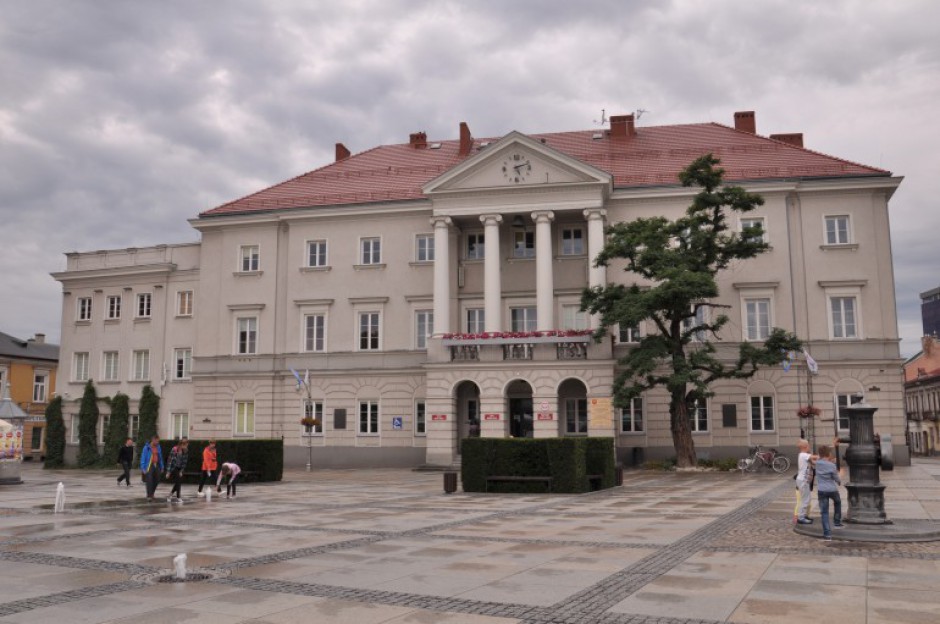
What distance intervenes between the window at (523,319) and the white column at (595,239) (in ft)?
11.3

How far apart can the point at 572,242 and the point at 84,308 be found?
29.3 metres

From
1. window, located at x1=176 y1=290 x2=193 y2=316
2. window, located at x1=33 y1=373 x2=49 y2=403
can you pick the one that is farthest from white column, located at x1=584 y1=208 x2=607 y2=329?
window, located at x1=33 y1=373 x2=49 y2=403

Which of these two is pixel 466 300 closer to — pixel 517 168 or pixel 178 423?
pixel 517 168

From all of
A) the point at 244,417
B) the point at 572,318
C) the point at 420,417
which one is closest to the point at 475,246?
the point at 572,318

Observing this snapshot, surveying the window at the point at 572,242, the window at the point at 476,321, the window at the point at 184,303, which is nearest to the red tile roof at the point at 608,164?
the window at the point at 572,242

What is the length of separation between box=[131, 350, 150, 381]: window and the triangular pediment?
19.4 metres

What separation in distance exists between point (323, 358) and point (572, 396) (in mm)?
13076

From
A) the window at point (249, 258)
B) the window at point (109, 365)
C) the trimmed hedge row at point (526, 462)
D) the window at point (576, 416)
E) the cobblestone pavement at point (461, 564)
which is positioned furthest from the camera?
the window at point (109, 365)

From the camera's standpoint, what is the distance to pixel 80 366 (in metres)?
48.3

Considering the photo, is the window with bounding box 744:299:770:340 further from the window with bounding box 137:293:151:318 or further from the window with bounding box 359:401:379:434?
the window with bounding box 137:293:151:318

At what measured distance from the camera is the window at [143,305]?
154ft

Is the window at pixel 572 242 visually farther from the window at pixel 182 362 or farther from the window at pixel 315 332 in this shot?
the window at pixel 182 362

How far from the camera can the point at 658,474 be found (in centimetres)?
3309

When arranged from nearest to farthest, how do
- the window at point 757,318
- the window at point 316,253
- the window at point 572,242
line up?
the window at point 757,318, the window at point 572,242, the window at point 316,253
